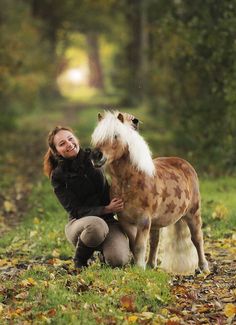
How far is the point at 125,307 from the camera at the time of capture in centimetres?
634

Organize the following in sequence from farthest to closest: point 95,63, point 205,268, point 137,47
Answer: point 95,63 < point 137,47 < point 205,268

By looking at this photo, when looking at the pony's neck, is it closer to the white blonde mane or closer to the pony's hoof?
the white blonde mane

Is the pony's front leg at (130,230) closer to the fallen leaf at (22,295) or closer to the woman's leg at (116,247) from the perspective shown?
the woman's leg at (116,247)

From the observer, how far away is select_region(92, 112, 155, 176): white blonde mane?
6977 millimetres

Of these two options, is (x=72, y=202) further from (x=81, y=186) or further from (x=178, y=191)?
(x=178, y=191)

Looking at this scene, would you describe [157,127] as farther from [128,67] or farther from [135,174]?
[135,174]

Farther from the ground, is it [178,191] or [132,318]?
[178,191]

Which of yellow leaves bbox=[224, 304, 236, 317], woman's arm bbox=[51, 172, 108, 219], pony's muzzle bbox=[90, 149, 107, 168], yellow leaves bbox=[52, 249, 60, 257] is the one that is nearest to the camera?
yellow leaves bbox=[224, 304, 236, 317]

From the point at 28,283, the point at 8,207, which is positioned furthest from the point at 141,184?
the point at 8,207

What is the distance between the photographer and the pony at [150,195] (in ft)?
23.1

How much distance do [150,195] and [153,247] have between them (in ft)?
3.84

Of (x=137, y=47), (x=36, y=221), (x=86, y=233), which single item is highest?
(x=137, y=47)

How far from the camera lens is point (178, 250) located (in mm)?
8125

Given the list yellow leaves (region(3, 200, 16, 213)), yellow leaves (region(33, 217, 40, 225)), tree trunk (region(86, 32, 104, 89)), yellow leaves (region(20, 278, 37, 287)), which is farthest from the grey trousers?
tree trunk (region(86, 32, 104, 89))
